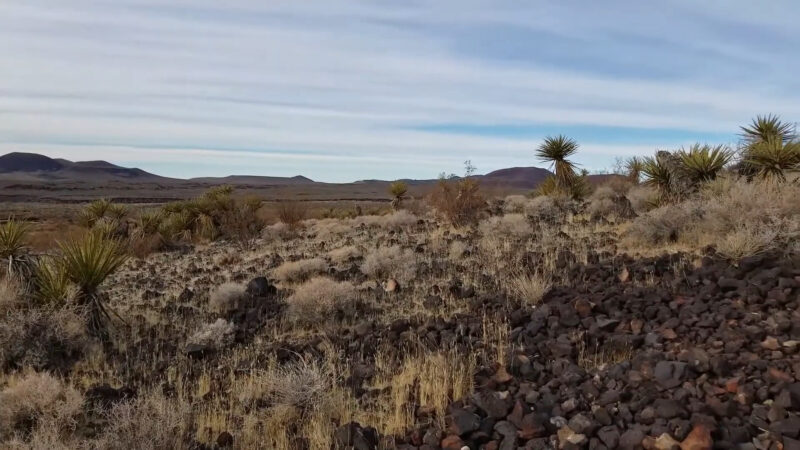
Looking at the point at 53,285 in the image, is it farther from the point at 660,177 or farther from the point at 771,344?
the point at 660,177

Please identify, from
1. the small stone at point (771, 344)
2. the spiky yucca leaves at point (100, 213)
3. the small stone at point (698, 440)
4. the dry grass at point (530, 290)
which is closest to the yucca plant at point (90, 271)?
the dry grass at point (530, 290)

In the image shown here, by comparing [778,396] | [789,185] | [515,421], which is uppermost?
[789,185]

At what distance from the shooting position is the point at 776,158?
10727 millimetres

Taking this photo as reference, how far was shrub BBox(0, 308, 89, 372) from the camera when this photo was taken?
6.81m

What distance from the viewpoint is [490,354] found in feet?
19.7

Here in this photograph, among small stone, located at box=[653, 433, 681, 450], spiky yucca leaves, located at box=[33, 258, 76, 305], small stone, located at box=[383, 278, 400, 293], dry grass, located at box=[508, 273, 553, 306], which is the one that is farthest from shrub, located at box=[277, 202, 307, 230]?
small stone, located at box=[653, 433, 681, 450]

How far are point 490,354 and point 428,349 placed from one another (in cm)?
65

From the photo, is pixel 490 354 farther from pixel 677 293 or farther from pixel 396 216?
pixel 396 216

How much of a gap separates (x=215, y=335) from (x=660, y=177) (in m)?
10.00

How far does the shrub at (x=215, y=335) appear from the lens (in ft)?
24.0

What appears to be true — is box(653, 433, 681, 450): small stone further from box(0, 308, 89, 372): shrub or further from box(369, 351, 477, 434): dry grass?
box(0, 308, 89, 372): shrub

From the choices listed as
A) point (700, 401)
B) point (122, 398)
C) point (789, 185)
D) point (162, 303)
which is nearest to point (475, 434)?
point (700, 401)

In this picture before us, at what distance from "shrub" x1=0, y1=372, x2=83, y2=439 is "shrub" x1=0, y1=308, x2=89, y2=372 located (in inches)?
65.9

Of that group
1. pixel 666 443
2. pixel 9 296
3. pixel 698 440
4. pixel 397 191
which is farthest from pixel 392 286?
pixel 397 191
